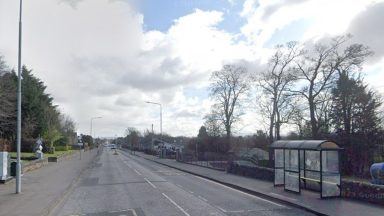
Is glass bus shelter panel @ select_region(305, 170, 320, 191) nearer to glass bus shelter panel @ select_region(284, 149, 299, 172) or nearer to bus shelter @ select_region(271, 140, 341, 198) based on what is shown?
bus shelter @ select_region(271, 140, 341, 198)

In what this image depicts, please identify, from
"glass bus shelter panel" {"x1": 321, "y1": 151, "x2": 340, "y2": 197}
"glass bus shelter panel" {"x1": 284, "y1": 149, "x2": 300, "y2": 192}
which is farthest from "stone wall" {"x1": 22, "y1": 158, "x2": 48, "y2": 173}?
"glass bus shelter panel" {"x1": 321, "y1": 151, "x2": 340, "y2": 197}

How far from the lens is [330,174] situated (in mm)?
21109

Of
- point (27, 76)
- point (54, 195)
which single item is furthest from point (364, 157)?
point (27, 76)

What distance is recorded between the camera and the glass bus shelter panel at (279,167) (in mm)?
25641

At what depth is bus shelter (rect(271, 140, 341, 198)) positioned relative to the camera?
20922mm

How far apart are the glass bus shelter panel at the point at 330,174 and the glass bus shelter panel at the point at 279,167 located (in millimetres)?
3881

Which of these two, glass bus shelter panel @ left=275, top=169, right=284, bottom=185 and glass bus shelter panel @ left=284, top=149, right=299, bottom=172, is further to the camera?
glass bus shelter panel @ left=275, top=169, right=284, bottom=185

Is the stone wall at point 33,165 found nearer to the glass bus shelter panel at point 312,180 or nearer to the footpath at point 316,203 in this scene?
the footpath at point 316,203

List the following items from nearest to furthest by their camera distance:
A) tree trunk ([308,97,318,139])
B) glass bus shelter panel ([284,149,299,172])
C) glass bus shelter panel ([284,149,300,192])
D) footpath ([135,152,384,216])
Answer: footpath ([135,152,384,216]), glass bus shelter panel ([284,149,300,192]), glass bus shelter panel ([284,149,299,172]), tree trunk ([308,97,318,139])

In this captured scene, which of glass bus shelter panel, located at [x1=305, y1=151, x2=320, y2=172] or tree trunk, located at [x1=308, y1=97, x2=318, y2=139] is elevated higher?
tree trunk, located at [x1=308, y1=97, x2=318, y2=139]

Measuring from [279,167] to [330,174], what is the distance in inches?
192

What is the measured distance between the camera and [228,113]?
76500 mm

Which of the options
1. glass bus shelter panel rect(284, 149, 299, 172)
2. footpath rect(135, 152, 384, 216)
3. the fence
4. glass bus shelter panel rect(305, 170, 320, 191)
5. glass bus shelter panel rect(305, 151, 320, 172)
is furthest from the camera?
the fence

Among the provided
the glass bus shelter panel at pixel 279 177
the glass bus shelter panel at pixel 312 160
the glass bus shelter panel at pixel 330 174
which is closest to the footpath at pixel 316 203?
the glass bus shelter panel at pixel 279 177
